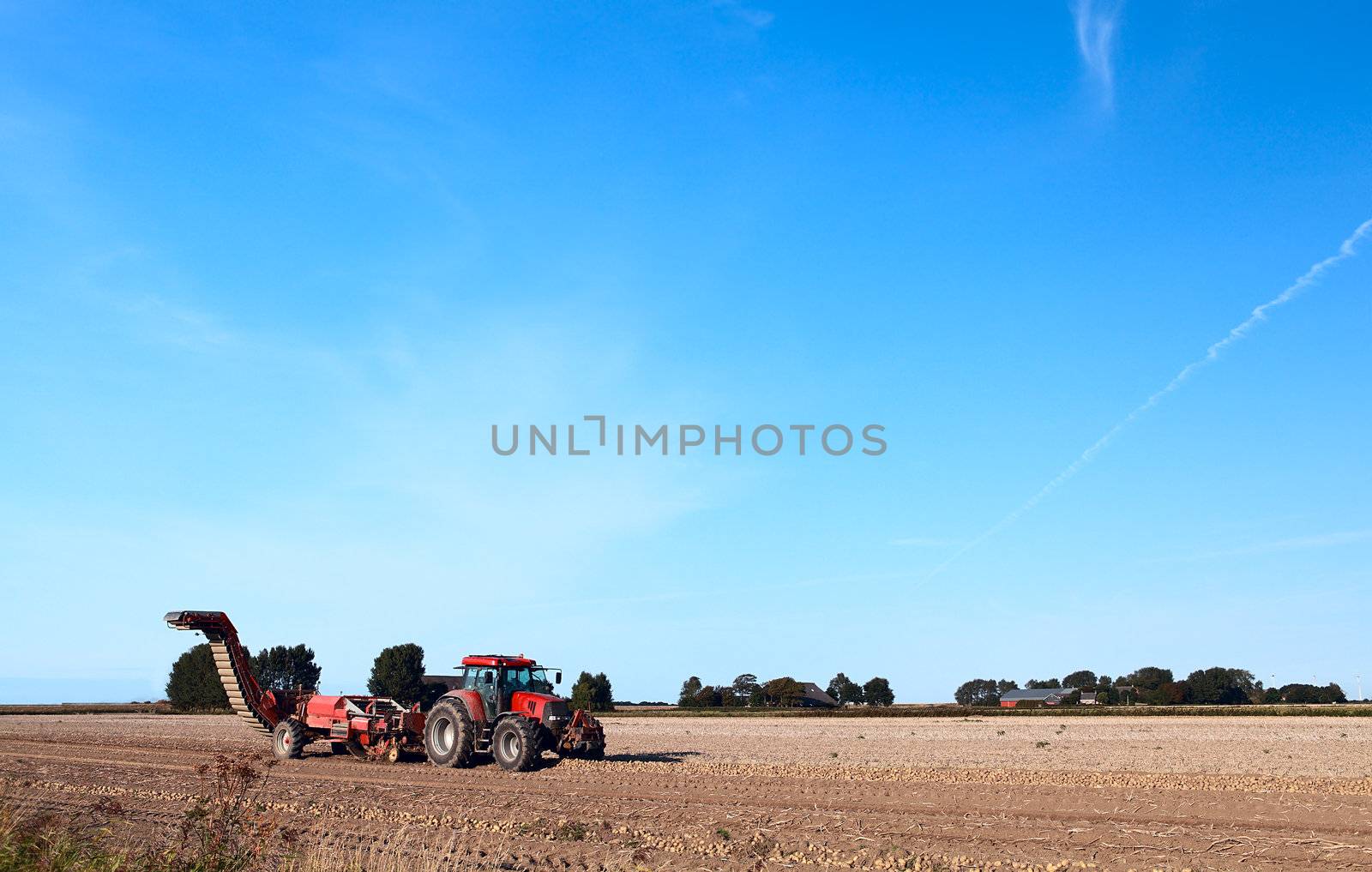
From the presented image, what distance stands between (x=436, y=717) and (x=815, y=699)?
11162 centimetres

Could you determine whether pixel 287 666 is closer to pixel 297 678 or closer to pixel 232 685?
pixel 297 678

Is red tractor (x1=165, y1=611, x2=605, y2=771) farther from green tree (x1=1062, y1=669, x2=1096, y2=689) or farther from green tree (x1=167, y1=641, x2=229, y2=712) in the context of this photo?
green tree (x1=1062, y1=669, x2=1096, y2=689)

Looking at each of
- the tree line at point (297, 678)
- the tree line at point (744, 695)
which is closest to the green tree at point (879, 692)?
the tree line at point (744, 695)

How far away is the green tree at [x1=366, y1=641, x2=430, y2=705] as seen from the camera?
228ft

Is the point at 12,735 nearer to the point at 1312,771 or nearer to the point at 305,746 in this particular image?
the point at 305,746

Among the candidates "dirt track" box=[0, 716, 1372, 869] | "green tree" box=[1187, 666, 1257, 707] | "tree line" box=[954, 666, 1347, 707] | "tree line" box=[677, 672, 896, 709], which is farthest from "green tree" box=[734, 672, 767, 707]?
"dirt track" box=[0, 716, 1372, 869]

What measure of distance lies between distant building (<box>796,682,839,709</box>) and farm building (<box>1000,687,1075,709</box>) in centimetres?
2382

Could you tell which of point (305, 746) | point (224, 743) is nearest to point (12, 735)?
point (224, 743)

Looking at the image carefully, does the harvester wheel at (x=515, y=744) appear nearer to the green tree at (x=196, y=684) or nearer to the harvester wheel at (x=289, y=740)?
the harvester wheel at (x=289, y=740)

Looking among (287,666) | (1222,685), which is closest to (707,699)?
(287,666)

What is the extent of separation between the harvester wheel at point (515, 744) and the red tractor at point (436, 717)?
2cm

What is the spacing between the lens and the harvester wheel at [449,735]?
24516 millimetres

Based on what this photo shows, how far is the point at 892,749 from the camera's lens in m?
34.2

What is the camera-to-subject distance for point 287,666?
80375 millimetres
